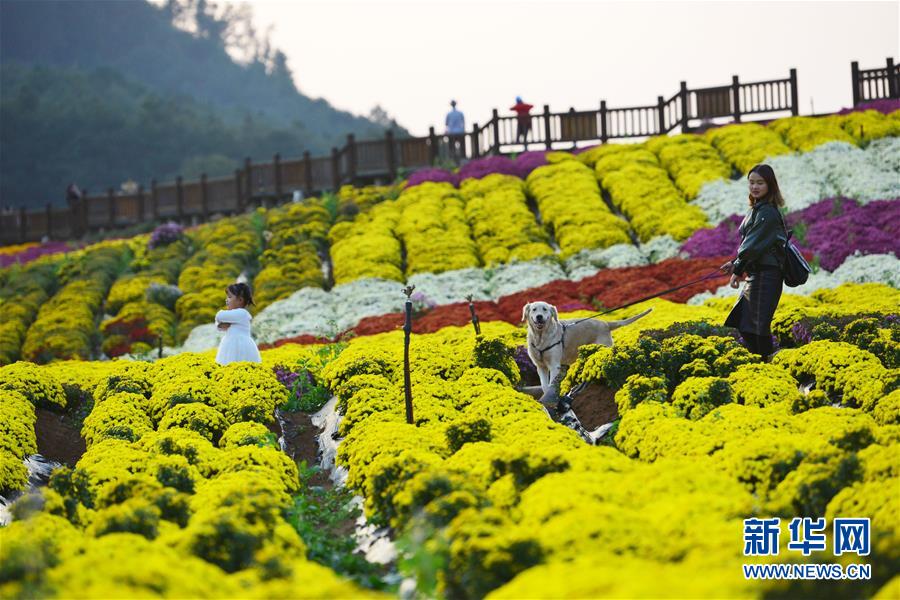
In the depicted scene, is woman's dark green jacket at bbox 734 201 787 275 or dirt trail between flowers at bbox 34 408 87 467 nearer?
woman's dark green jacket at bbox 734 201 787 275

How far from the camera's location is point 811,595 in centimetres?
620

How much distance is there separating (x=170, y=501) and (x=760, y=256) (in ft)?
24.4

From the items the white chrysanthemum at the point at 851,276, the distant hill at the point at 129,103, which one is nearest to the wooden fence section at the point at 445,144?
the white chrysanthemum at the point at 851,276

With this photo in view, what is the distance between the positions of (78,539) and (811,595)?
4946 mm

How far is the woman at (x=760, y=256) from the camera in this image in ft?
40.9

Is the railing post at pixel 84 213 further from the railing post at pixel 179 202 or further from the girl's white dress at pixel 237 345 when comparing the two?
the girl's white dress at pixel 237 345

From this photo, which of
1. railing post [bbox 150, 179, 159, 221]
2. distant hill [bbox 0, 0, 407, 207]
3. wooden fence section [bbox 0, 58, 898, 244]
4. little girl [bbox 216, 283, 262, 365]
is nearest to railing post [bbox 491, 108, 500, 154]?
wooden fence section [bbox 0, 58, 898, 244]

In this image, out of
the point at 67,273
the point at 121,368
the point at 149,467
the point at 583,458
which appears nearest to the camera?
the point at 583,458

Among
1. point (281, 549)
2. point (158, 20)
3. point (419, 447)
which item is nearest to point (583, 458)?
point (419, 447)

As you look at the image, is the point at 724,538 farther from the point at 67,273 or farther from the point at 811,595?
the point at 67,273

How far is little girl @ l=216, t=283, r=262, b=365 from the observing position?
590 inches

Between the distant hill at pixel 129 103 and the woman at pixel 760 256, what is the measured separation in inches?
2649

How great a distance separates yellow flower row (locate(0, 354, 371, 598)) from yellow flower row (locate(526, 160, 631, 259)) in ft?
49.5

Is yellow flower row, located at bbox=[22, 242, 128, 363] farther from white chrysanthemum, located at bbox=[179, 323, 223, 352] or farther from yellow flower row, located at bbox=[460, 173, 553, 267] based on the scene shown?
yellow flower row, located at bbox=[460, 173, 553, 267]
